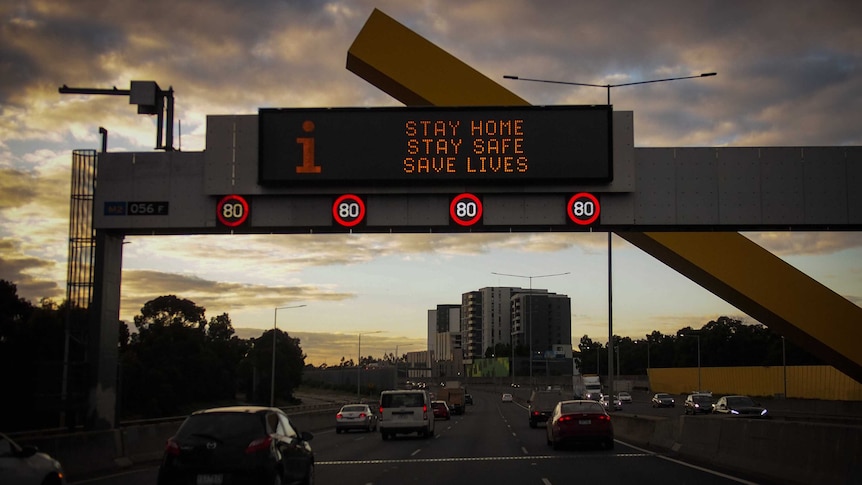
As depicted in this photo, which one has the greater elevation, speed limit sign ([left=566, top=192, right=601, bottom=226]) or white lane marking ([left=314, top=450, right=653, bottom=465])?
speed limit sign ([left=566, top=192, right=601, bottom=226])

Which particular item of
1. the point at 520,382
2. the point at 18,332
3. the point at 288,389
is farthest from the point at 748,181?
the point at 520,382

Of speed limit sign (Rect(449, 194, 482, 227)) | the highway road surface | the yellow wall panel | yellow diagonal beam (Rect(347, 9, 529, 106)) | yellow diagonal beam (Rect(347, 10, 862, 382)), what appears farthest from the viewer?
the yellow wall panel

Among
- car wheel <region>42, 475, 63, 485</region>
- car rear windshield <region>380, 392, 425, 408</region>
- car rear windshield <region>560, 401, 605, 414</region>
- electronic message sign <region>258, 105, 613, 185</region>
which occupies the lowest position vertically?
car rear windshield <region>380, 392, 425, 408</region>

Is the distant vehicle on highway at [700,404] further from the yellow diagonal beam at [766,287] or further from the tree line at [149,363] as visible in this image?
the tree line at [149,363]

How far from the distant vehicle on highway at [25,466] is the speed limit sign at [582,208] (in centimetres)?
1316

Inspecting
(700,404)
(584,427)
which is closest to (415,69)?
(584,427)

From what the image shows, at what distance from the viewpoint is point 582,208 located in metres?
21.8

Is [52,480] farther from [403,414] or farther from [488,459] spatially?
[403,414]

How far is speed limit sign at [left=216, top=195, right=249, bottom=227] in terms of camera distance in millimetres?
21906

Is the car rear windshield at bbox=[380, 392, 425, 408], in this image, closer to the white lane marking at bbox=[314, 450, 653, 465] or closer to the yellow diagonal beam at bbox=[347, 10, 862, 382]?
the yellow diagonal beam at bbox=[347, 10, 862, 382]

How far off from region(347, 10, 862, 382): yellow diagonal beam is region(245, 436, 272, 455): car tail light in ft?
49.8

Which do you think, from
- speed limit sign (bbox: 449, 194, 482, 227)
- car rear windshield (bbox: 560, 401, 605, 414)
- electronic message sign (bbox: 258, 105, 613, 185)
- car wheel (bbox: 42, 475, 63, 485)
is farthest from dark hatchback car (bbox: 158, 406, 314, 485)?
car rear windshield (bbox: 560, 401, 605, 414)

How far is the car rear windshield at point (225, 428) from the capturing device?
499 inches

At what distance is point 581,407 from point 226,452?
53.8 ft
